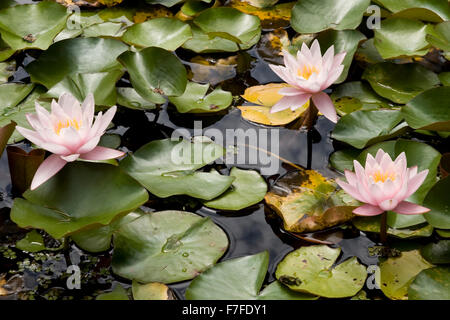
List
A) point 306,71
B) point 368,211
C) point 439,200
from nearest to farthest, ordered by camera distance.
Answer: point 368,211, point 439,200, point 306,71

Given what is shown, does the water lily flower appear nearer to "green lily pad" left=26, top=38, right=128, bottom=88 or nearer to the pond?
the pond

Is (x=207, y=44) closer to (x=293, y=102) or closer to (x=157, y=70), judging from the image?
(x=157, y=70)

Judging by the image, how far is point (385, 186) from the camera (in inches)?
73.3

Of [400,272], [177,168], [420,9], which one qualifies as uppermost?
[420,9]

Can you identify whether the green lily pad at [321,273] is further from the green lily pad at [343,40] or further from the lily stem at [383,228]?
the green lily pad at [343,40]

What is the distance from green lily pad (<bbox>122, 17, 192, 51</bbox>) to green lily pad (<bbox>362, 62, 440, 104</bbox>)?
1052 mm

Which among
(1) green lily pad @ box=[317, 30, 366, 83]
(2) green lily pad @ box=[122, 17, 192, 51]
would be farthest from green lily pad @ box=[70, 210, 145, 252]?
(1) green lily pad @ box=[317, 30, 366, 83]

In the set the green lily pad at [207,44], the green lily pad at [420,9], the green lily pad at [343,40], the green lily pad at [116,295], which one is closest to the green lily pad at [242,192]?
the green lily pad at [116,295]

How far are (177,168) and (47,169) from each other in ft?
1.83

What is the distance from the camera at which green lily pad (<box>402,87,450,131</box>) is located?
2.41 meters

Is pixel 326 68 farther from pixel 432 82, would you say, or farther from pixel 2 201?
pixel 2 201

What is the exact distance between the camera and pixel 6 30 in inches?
119

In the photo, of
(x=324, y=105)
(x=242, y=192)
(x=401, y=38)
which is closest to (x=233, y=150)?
(x=242, y=192)
